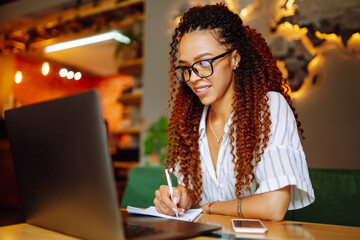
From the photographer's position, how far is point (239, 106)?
51.8 inches

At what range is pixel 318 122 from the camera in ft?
8.97

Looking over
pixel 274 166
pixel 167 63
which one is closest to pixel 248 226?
pixel 274 166

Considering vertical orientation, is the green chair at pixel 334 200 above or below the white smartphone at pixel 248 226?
below

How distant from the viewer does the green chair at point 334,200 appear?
143 centimetres

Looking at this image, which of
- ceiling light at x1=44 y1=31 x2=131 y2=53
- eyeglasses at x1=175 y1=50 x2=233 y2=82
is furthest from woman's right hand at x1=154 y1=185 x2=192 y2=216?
ceiling light at x1=44 y1=31 x2=131 y2=53

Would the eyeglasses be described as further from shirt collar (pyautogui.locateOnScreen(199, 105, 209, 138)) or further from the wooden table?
the wooden table

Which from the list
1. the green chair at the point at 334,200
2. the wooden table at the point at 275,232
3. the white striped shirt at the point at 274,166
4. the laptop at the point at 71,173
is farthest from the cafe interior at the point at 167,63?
the white striped shirt at the point at 274,166

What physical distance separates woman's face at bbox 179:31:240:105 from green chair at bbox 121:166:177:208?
2.18 ft

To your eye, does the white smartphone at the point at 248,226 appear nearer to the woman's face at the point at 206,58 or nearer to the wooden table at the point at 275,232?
the wooden table at the point at 275,232

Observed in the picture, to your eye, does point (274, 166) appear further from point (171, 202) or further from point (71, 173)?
point (71, 173)

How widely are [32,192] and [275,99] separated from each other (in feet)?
2.95

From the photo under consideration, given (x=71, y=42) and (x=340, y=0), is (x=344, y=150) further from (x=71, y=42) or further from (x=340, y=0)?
(x=71, y=42)

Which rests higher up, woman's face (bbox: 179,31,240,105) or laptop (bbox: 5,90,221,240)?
woman's face (bbox: 179,31,240,105)

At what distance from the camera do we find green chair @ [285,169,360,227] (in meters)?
1.43
